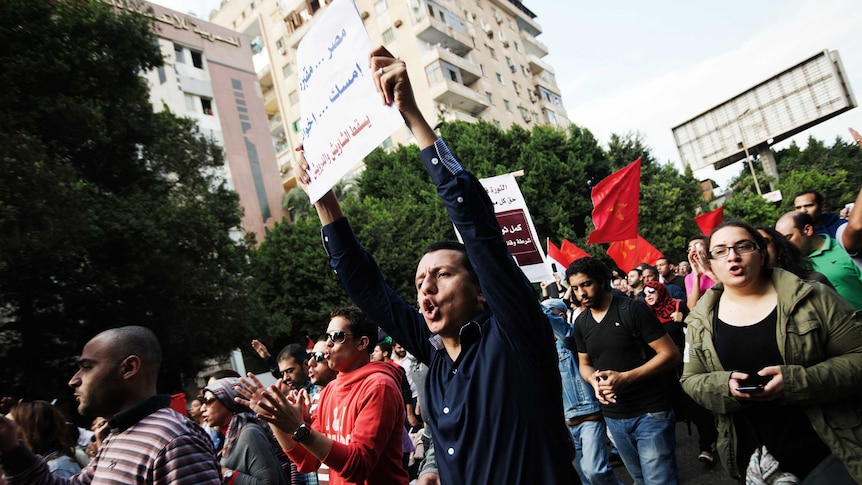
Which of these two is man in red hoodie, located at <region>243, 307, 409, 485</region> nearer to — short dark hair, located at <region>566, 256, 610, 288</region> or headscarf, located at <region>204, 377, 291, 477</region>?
headscarf, located at <region>204, 377, 291, 477</region>

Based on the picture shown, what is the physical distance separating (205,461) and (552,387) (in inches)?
57.4

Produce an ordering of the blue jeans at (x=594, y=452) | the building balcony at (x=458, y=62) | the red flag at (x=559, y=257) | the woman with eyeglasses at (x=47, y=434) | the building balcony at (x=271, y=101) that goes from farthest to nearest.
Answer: the building balcony at (x=271, y=101) < the building balcony at (x=458, y=62) < the red flag at (x=559, y=257) < the woman with eyeglasses at (x=47, y=434) < the blue jeans at (x=594, y=452)

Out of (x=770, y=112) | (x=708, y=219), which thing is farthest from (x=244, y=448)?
(x=770, y=112)

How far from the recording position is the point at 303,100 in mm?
2432

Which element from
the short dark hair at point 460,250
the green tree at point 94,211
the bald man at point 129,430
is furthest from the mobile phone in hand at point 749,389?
the green tree at point 94,211

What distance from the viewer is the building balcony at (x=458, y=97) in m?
34.7

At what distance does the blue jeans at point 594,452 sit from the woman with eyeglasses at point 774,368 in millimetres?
1414

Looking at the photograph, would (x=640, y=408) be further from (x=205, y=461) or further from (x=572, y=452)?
(x=205, y=461)

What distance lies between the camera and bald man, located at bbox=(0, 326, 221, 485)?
2.13m

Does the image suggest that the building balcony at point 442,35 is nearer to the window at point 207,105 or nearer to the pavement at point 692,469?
the window at point 207,105

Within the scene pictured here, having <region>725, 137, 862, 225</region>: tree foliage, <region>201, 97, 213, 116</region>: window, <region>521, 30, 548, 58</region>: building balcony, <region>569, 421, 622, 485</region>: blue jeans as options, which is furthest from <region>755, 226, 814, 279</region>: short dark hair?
<region>521, 30, 548, 58</region>: building balcony

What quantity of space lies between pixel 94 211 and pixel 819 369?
552 inches

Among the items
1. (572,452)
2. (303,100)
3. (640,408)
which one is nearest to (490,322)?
(572,452)

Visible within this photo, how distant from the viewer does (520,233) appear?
5.45m
